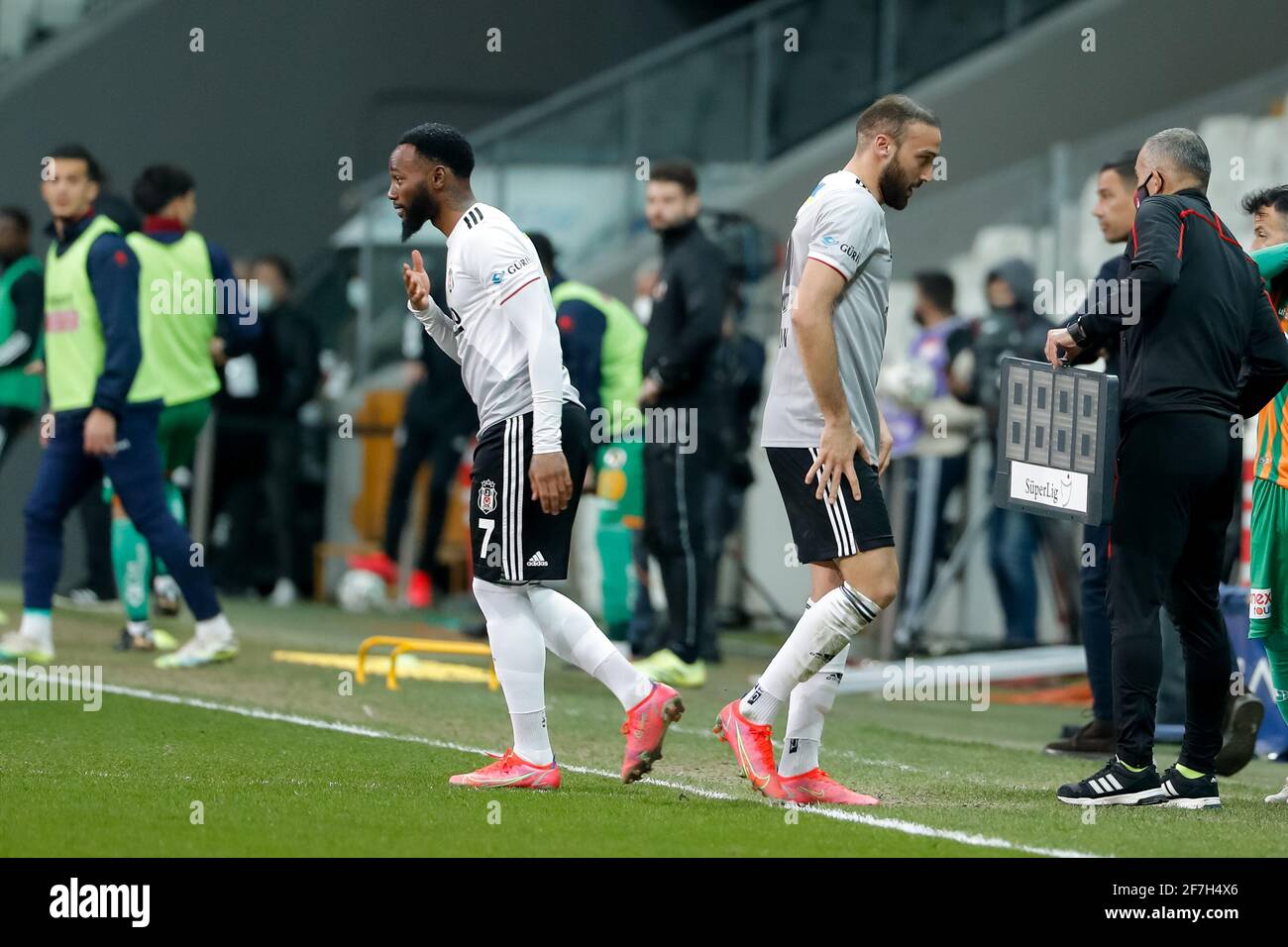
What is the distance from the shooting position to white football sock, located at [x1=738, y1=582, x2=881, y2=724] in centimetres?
557

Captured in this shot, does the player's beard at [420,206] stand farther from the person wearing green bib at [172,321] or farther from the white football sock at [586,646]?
the person wearing green bib at [172,321]

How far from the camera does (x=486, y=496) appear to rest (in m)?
5.85

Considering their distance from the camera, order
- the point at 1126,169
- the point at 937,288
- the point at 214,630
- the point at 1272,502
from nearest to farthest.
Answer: the point at 1272,502, the point at 1126,169, the point at 214,630, the point at 937,288

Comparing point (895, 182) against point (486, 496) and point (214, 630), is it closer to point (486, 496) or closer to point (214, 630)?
point (486, 496)

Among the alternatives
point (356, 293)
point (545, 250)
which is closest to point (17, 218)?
point (545, 250)

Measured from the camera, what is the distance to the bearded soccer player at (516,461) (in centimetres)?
580

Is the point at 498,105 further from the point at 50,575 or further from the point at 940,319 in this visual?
the point at 50,575

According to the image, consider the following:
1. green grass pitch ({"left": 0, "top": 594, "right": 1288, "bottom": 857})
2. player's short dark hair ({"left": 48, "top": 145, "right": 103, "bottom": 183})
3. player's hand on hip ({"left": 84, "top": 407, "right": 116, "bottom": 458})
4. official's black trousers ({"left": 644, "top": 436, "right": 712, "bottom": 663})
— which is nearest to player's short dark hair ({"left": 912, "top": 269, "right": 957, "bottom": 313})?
official's black trousers ({"left": 644, "top": 436, "right": 712, "bottom": 663})

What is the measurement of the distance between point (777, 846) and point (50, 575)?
5244 millimetres

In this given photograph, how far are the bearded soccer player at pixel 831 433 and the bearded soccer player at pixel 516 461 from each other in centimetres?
36

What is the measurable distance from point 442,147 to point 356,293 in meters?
10.4

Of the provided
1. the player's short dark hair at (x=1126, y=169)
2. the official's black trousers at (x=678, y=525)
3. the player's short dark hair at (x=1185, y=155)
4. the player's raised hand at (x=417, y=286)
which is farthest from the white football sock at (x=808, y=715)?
the official's black trousers at (x=678, y=525)

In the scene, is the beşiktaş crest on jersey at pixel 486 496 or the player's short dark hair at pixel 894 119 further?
the beşiktaş crest on jersey at pixel 486 496
